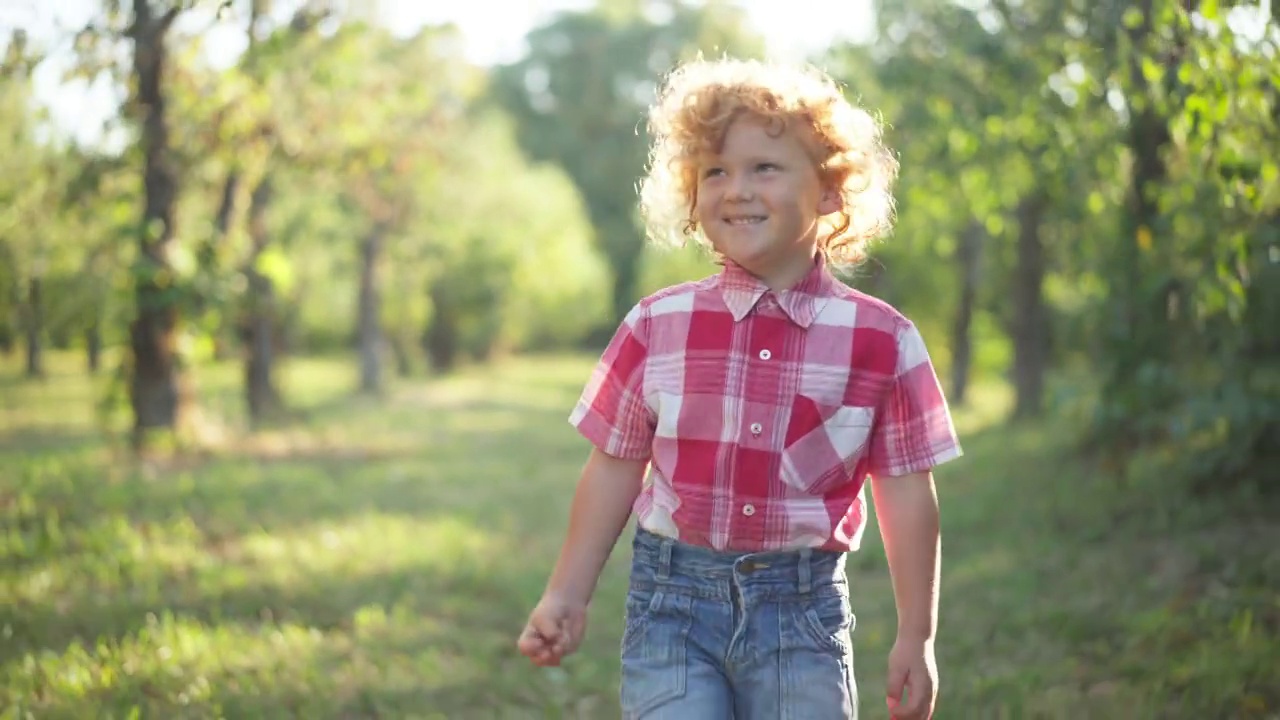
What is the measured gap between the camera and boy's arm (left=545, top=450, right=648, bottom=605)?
282cm

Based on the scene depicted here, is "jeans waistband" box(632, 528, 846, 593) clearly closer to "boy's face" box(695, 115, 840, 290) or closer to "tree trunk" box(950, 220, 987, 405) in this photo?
"boy's face" box(695, 115, 840, 290)

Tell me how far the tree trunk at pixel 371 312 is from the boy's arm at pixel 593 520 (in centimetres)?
2407

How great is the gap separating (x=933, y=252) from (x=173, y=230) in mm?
15121

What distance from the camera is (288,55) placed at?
10.8m

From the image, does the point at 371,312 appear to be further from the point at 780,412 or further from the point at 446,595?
the point at 780,412

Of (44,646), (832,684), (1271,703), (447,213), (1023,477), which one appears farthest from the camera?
(447,213)

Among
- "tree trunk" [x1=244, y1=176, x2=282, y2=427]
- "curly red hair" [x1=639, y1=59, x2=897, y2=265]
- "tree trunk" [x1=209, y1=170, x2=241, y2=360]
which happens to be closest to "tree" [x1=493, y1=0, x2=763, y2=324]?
"tree trunk" [x1=244, y1=176, x2=282, y2=427]

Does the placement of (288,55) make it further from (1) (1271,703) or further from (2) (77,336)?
(1) (1271,703)

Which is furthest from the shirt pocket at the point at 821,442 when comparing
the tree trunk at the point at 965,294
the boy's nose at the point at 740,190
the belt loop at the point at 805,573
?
the tree trunk at the point at 965,294

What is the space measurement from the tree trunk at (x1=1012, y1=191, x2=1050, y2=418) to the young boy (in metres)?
13.3

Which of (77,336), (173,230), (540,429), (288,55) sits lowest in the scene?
(540,429)

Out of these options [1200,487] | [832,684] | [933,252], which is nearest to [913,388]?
[832,684]

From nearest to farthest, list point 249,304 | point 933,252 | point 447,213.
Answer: point 249,304 → point 933,252 → point 447,213

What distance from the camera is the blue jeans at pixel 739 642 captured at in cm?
265
